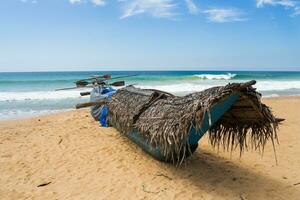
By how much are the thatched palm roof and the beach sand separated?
47 cm

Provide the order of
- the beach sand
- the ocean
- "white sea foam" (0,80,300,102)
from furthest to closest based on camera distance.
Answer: "white sea foam" (0,80,300,102)
the ocean
the beach sand

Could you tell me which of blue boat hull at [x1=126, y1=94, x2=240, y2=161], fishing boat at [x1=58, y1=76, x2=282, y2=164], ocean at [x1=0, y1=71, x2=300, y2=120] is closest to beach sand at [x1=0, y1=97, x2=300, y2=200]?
blue boat hull at [x1=126, y1=94, x2=240, y2=161]

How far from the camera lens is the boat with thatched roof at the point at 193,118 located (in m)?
3.79

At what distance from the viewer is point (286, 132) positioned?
732 cm

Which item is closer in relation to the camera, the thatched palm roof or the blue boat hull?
the thatched palm roof

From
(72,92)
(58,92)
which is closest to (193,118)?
(72,92)

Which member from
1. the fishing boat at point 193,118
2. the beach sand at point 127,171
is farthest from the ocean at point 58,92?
the fishing boat at point 193,118

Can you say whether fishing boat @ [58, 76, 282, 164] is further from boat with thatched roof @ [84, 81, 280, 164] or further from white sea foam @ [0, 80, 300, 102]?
white sea foam @ [0, 80, 300, 102]

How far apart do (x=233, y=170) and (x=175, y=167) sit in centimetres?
91

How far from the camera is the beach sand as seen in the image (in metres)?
4.25

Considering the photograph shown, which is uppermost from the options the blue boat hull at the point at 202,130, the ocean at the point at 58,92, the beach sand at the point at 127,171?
the blue boat hull at the point at 202,130

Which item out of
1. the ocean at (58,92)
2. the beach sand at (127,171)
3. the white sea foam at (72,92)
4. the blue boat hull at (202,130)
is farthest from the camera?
the white sea foam at (72,92)

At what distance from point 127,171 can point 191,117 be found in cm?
170

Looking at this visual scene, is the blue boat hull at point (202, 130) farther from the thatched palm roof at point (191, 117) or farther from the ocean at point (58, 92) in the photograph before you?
the ocean at point (58, 92)
